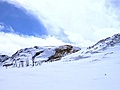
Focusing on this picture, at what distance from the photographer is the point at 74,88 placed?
8.97 m

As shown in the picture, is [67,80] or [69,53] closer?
[67,80]

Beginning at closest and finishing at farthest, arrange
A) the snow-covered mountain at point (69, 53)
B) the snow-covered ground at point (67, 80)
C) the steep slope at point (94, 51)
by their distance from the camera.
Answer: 1. the snow-covered ground at point (67, 80)
2. the steep slope at point (94, 51)
3. the snow-covered mountain at point (69, 53)

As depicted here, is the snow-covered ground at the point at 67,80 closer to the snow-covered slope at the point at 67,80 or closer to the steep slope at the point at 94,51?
the snow-covered slope at the point at 67,80

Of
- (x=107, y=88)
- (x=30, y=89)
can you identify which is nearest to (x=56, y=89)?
(x=30, y=89)

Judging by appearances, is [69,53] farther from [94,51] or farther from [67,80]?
[67,80]

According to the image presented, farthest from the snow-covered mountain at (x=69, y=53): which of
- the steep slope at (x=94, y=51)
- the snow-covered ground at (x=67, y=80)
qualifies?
the snow-covered ground at (x=67, y=80)

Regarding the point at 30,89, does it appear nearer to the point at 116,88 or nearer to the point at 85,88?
the point at 85,88

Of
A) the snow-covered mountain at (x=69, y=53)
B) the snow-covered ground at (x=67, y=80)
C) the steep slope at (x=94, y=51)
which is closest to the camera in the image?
the snow-covered ground at (x=67, y=80)

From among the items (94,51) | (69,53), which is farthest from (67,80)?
(69,53)

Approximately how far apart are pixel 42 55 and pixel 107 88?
150 meters

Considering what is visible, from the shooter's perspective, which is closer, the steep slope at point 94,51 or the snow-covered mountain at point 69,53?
the steep slope at point 94,51

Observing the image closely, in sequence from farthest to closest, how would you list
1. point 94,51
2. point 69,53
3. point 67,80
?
point 69,53, point 94,51, point 67,80

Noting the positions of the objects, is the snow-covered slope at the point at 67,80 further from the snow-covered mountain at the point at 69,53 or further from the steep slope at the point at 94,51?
the steep slope at the point at 94,51

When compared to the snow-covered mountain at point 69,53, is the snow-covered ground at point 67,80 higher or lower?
lower
